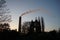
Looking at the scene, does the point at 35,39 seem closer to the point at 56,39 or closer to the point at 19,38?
the point at 19,38

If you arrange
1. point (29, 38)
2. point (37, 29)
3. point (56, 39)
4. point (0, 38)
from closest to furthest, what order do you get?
1. point (0, 38)
2. point (29, 38)
3. point (56, 39)
4. point (37, 29)

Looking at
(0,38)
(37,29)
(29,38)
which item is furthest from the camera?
(37,29)

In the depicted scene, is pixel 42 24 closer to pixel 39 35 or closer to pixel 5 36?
pixel 39 35

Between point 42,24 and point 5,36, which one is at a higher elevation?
point 42,24

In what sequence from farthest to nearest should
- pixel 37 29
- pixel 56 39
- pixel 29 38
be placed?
pixel 37 29 → pixel 56 39 → pixel 29 38

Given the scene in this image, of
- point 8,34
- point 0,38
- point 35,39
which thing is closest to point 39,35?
point 35,39

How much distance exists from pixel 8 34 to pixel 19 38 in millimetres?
2744

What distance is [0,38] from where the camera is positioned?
23.0 m

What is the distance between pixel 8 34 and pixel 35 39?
226 inches

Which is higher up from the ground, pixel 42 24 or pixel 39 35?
pixel 42 24

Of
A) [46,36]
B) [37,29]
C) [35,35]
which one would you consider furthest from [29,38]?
[37,29]

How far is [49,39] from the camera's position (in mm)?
24125

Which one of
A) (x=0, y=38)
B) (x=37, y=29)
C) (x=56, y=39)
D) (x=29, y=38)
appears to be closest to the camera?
(x=0, y=38)

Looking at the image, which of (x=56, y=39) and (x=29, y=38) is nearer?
(x=29, y=38)
